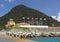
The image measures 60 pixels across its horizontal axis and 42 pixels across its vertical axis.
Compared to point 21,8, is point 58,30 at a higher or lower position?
lower

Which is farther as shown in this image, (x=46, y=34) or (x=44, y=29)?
(x=44, y=29)

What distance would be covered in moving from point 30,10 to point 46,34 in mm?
94722

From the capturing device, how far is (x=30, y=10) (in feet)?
528

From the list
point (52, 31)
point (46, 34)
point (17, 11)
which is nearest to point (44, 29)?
point (52, 31)

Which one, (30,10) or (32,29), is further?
(30,10)

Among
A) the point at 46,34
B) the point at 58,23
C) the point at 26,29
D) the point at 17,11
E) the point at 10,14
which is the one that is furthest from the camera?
the point at 17,11

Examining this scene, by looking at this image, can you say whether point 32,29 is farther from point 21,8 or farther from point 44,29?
point 21,8

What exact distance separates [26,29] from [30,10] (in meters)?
88.5

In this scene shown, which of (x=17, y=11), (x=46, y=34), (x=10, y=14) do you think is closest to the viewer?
(x=46, y=34)

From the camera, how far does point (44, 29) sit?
7438 centimetres

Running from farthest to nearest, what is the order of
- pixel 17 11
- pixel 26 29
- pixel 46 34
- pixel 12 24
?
pixel 17 11 → pixel 12 24 → pixel 26 29 → pixel 46 34

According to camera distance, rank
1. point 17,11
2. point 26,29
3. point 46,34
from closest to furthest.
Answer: point 46,34, point 26,29, point 17,11

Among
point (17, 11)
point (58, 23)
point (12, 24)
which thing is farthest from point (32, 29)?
point (17, 11)

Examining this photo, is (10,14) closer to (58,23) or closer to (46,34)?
(58,23)
